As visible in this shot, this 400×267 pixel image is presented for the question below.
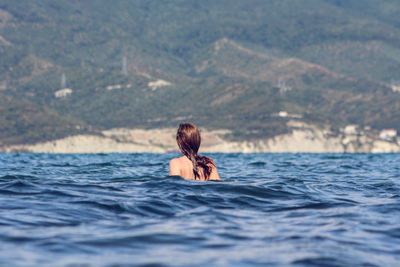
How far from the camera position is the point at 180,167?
21.3m

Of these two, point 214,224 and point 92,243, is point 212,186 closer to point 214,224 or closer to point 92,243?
point 214,224

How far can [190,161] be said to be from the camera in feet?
69.7

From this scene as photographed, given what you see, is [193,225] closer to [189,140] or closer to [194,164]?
[189,140]

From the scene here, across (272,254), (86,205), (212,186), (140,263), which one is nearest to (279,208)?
(212,186)

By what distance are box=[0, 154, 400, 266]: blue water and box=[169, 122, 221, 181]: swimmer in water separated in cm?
39

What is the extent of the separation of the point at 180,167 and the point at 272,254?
Result: 32.2 feet

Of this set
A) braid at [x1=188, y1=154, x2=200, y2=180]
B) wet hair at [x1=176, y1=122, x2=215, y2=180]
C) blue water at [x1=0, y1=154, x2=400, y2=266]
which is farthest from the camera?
braid at [x1=188, y1=154, x2=200, y2=180]

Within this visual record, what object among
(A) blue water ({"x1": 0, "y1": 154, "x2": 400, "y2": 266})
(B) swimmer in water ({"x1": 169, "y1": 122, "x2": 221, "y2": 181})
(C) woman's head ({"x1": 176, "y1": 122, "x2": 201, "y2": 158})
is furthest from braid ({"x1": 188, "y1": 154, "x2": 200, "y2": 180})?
(C) woman's head ({"x1": 176, "y1": 122, "x2": 201, "y2": 158})

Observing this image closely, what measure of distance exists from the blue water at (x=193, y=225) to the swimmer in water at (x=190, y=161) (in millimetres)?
395

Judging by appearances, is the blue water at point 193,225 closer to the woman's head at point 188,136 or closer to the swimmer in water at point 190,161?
the swimmer in water at point 190,161

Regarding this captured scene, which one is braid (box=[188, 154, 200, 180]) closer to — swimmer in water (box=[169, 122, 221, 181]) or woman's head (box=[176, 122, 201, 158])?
swimmer in water (box=[169, 122, 221, 181])

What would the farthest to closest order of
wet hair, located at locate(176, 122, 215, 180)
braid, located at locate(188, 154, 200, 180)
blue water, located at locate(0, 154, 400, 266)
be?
1. braid, located at locate(188, 154, 200, 180)
2. wet hair, located at locate(176, 122, 215, 180)
3. blue water, located at locate(0, 154, 400, 266)

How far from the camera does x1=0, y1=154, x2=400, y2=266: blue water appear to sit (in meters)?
11.4

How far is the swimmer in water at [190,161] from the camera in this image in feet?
64.6
